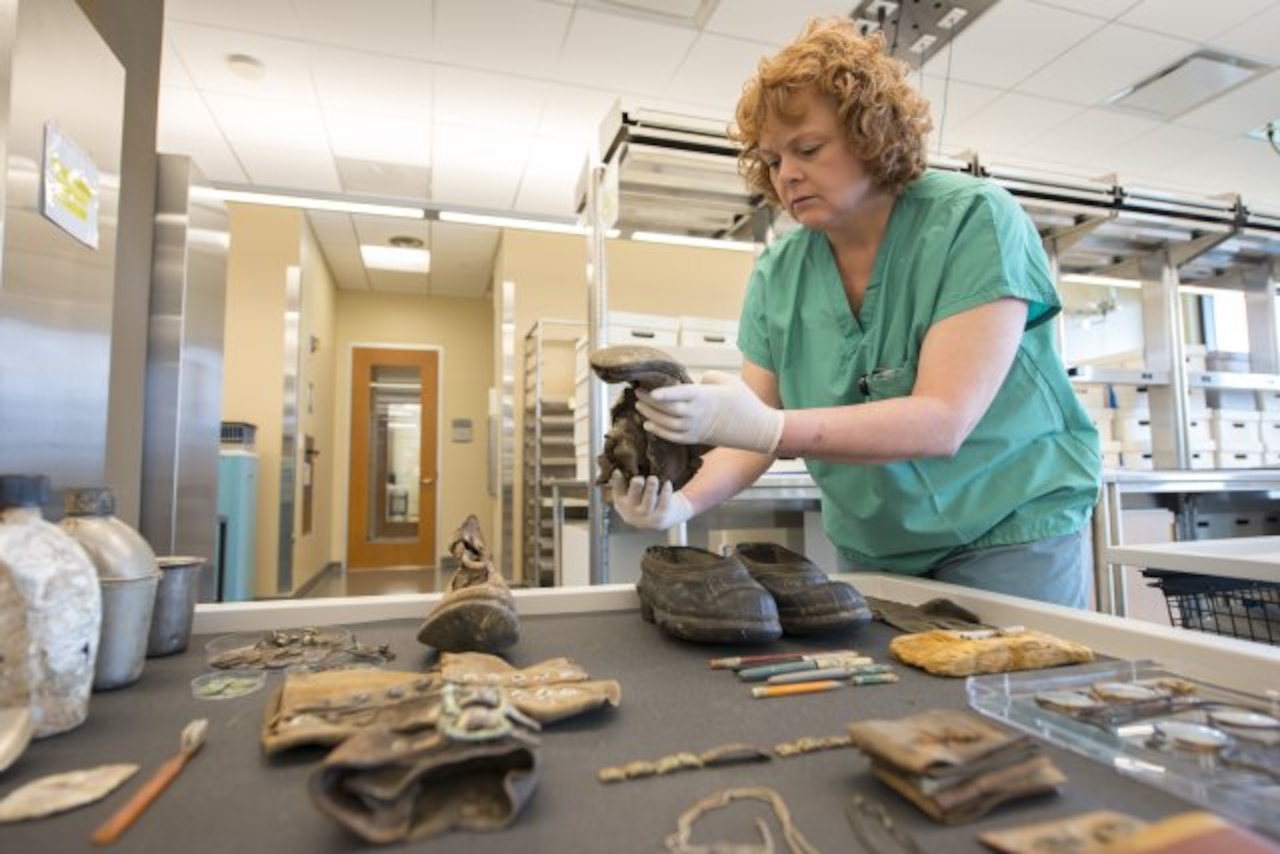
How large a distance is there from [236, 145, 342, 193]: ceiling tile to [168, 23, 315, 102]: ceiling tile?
0.62m

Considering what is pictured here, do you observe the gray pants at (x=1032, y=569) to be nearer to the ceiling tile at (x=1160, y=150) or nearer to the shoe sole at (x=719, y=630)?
the shoe sole at (x=719, y=630)

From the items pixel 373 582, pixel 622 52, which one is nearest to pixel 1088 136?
pixel 622 52

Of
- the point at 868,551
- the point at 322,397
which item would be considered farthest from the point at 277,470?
the point at 868,551

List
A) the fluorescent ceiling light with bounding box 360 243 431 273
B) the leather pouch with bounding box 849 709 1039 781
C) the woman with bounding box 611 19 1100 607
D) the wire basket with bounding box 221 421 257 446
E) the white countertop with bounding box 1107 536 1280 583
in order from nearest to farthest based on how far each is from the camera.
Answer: the leather pouch with bounding box 849 709 1039 781
the woman with bounding box 611 19 1100 607
the white countertop with bounding box 1107 536 1280 583
the wire basket with bounding box 221 421 257 446
the fluorescent ceiling light with bounding box 360 243 431 273

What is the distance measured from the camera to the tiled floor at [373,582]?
5.64 m

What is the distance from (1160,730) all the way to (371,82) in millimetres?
4034

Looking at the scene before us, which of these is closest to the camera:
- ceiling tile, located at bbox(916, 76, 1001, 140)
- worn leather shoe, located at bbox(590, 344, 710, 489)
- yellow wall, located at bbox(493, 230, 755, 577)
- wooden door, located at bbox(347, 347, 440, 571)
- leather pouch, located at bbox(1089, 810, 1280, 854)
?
leather pouch, located at bbox(1089, 810, 1280, 854)

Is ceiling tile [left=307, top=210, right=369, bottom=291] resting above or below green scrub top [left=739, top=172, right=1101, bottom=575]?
above

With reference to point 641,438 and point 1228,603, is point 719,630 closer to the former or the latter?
point 641,438

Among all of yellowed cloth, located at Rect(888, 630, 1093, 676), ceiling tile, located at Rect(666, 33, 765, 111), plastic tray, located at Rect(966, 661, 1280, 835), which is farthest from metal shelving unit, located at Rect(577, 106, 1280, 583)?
plastic tray, located at Rect(966, 661, 1280, 835)

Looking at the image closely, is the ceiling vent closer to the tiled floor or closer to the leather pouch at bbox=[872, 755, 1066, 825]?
the leather pouch at bbox=[872, 755, 1066, 825]

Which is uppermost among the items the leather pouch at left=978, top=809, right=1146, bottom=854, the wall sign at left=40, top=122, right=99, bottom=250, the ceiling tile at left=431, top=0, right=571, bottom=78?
the ceiling tile at left=431, top=0, right=571, bottom=78

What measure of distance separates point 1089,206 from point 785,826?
Result: 326 cm

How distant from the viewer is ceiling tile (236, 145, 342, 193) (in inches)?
167
